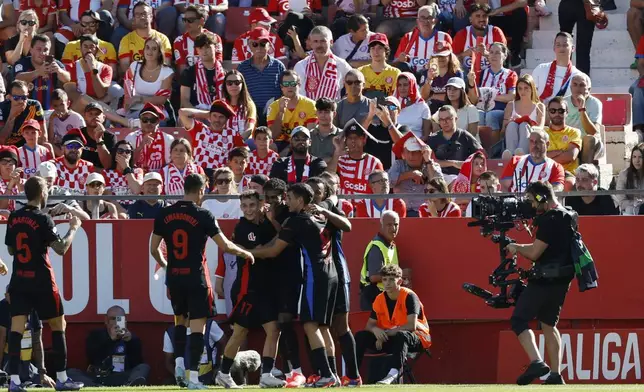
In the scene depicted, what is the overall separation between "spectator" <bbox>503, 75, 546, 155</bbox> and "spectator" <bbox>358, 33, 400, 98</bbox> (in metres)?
1.50

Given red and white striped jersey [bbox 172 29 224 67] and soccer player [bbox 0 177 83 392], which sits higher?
red and white striped jersey [bbox 172 29 224 67]

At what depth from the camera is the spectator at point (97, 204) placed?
→ 1588 centimetres

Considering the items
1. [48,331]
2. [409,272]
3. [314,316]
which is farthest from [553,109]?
[48,331]

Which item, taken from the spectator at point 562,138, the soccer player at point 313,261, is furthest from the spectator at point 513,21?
the soccer player at point 313,261

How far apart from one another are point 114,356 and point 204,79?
4397 mm

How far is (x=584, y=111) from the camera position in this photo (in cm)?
1711

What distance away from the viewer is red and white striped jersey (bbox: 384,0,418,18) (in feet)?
66.1

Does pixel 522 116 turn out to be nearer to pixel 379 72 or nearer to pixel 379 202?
pixel 379 72

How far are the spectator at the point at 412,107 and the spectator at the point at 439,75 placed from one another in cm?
32

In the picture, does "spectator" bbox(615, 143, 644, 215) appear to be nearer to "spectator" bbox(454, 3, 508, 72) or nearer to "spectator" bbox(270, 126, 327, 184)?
"spectator" bbox(270, 126, 327, 184)

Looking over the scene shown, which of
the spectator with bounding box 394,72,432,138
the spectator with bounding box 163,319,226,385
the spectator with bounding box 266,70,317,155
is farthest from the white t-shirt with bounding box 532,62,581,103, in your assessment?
the spectator with bounding box 163,319,226,385

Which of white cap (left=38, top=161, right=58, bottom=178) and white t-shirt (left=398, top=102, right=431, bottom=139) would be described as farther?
white t-shirt (left=398, top=102, right=431, bottom=139)

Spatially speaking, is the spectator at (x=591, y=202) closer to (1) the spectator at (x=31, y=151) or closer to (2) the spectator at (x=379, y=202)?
(2) the spectator at (x=379, y=202)

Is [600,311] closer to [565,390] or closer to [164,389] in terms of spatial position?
[565,390]
